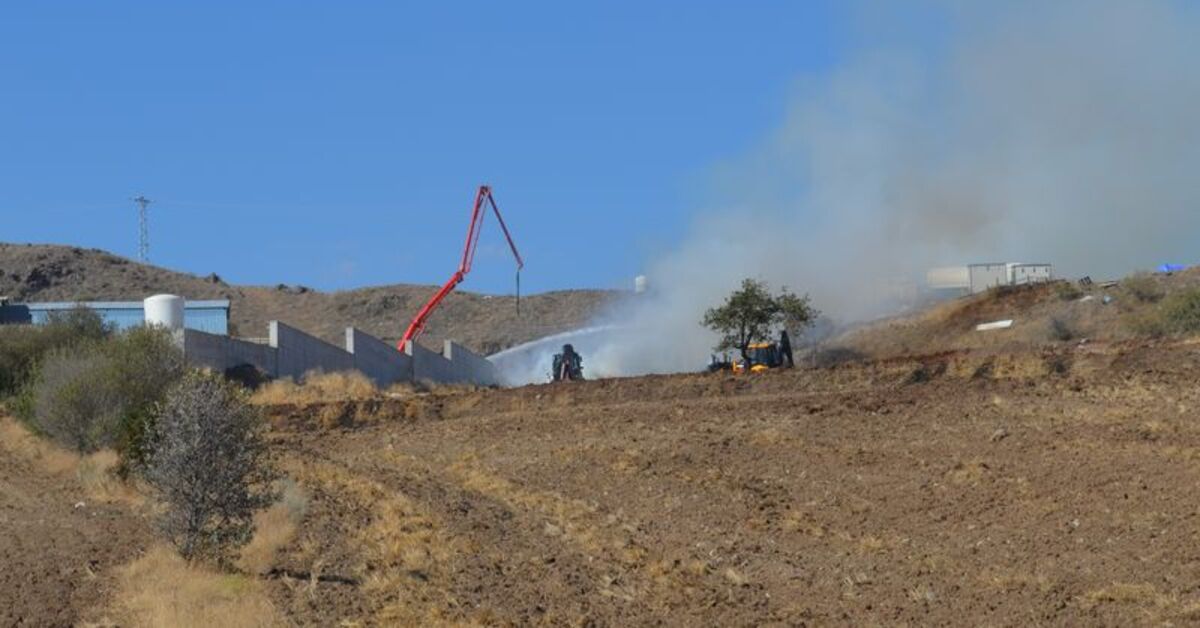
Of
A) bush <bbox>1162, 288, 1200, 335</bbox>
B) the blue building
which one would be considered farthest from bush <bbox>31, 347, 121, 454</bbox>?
bush <bbox>1162, 288, 1200, 335</bbox>

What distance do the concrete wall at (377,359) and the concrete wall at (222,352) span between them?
22.1 feet

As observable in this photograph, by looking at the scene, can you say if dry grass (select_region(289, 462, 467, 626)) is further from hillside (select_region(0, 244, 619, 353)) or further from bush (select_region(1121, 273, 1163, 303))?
hillside (select_region(0, 244, 619, 353))

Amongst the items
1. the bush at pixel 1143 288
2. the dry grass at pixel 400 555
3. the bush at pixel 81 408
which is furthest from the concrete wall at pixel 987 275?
the dry grass at pixel 400 555

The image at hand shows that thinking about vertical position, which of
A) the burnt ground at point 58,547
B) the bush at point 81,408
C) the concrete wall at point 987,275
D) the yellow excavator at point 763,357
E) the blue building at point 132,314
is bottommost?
the burnt ground at point 58,547

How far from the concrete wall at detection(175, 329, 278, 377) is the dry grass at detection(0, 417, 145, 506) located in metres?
8.48

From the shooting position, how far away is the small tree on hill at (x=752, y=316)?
79.6 metres

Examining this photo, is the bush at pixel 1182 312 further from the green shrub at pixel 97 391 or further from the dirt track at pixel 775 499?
the green shrub at pixel 97 391

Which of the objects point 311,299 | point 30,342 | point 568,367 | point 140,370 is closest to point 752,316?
point 568,367

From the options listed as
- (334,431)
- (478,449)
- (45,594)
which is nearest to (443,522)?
(45,594)

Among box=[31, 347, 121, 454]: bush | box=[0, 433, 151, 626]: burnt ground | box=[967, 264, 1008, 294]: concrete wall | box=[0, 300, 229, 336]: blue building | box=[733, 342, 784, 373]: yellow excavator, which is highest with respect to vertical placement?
box=[967, 264, 1008, 294]: concrete wall

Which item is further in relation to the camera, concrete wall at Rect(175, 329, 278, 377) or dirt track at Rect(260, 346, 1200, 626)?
concrete wall at Rect(175, 329, 278, 377)

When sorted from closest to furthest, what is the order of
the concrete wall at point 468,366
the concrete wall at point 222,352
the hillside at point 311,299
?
the concrete wall at point 222,352
the concrete wall at point 468,366
the hillside at point 311,299

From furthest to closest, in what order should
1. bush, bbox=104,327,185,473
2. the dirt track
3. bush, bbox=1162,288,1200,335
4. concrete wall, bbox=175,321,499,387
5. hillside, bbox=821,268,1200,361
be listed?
hillside, bbox=821,268,1200,361
bush, bbox=1162,288,1200,335
concrete wall, bbox=175,321,499,387
bush, bbox=104,327,185,473
the dirt track

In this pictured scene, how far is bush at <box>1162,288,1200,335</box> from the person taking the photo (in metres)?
64.6
